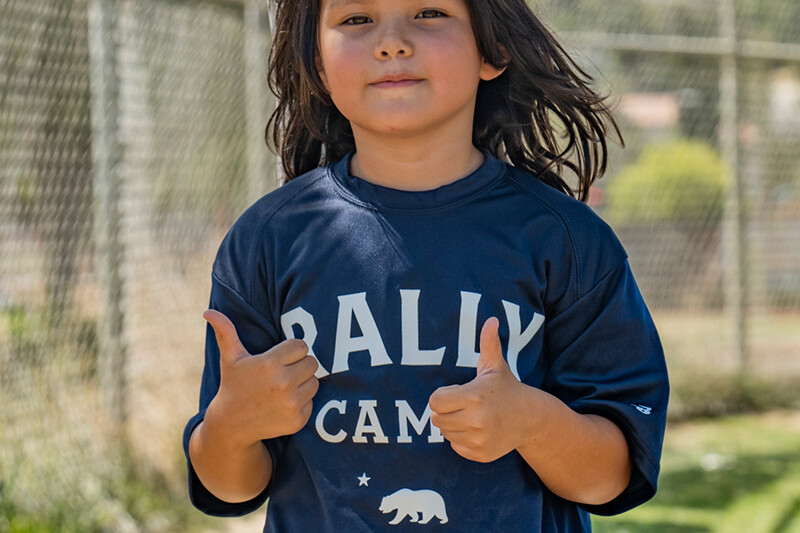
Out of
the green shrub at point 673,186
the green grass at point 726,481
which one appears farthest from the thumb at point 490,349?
the green shrub at point 673,186

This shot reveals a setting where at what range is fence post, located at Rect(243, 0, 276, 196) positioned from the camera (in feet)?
17.1

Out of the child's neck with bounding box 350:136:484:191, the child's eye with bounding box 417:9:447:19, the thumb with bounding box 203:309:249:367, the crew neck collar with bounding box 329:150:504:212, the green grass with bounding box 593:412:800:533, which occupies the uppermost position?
the child's eye with bounding box 417:9:447:19

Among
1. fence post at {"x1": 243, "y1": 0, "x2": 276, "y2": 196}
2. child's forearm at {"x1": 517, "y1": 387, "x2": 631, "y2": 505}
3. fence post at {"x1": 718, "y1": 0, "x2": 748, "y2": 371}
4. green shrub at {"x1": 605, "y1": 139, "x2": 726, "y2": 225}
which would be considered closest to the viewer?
child's forearm at {"x1": 517, "y1": 387, "x2": 631, "y2": 505}

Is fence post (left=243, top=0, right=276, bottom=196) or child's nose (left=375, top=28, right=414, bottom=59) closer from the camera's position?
child's nose (left=375, top=28, right=414, bottom=59)

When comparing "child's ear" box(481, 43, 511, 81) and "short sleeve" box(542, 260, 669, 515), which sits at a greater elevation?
"child's ear" box(481, 43, 511, 81)

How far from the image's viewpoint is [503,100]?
5.91ft

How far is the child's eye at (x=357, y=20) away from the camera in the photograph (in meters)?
1.57

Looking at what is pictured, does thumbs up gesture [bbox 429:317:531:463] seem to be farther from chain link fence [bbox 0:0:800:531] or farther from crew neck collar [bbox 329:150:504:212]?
chain link fence [bbox 0:0:800:531]

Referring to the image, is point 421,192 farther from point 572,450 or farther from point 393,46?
point 572,450

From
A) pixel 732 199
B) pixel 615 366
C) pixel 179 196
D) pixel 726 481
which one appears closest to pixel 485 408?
pixel 615 366

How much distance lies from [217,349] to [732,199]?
5562mm

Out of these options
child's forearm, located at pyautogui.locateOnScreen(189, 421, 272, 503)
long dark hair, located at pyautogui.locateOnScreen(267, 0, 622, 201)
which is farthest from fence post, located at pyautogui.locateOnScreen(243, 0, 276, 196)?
child's forearm, located at pyautogui.locateOnScreen(189, 421, 272, 503)

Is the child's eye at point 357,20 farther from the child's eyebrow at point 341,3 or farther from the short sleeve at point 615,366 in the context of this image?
the short sleeve at point 615,366

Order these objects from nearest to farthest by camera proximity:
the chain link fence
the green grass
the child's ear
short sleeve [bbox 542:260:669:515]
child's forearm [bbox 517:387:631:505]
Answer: child's forearm [bbox 517:387:631:505] → short sleeve [bbox 542:260:669:515] → the child's ear → the chain link fence → the green grass
